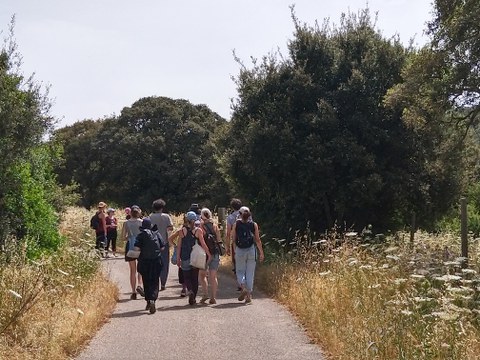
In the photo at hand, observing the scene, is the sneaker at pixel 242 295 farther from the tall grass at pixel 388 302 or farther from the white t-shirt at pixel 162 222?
the white t-shirt at pixel 162 222

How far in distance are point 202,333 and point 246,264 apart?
11.4 feet

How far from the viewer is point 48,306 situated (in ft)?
31.9

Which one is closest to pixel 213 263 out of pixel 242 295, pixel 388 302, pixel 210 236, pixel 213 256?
pixel 213 256

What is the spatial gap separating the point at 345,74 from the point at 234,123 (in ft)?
11.9

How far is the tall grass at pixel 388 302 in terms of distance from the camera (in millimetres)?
6934

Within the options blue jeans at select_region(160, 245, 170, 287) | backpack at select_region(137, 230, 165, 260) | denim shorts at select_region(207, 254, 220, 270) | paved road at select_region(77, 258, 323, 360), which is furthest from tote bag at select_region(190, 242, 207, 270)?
blue jeans at select_region(160, 245, 170, 287)

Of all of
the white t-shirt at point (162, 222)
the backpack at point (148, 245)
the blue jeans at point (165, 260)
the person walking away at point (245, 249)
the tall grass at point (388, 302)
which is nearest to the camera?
the tall grass at point (388, 302)

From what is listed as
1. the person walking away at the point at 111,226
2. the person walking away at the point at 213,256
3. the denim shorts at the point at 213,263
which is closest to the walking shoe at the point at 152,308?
the person walking away at the point at 213,256

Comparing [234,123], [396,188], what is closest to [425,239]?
[396,188]

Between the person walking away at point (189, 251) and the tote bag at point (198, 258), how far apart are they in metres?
0.12

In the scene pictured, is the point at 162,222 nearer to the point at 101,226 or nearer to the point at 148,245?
the point at 148,245

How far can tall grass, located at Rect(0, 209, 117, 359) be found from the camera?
8109mm

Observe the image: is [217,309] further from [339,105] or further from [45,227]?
[339,105]

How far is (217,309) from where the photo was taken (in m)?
12.7
